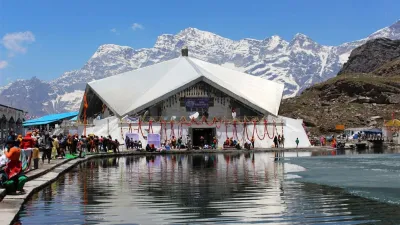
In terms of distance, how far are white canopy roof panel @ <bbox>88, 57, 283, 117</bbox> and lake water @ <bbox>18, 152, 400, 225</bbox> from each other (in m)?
32.9

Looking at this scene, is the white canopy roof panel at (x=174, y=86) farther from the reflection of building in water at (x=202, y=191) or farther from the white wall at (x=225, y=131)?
the reflection of building in water at (x=202, y=191)

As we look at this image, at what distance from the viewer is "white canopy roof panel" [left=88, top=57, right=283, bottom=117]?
5209cm

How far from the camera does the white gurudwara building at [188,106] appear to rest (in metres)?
47.6

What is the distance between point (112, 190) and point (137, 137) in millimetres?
30773

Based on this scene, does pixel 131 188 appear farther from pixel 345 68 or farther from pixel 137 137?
pixel 345 68

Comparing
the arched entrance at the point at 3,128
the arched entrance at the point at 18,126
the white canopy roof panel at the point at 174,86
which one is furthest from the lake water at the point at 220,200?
the white canopy roof panel at the point at 174,86

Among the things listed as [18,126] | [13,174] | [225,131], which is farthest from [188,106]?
[13,174]

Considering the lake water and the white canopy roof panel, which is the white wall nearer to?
the white canopy roof panel

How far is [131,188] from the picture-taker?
15.6m

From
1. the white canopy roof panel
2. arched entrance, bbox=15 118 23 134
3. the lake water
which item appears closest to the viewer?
the lake water

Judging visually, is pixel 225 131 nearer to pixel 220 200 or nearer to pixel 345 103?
pixel 220 200

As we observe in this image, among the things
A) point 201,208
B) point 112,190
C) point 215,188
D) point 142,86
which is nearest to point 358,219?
point 201,208

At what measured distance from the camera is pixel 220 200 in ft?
42.1

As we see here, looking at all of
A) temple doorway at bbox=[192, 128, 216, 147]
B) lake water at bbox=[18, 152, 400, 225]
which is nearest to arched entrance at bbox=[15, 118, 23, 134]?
temple doorway at bbox=[192, 128, 216, 147]
